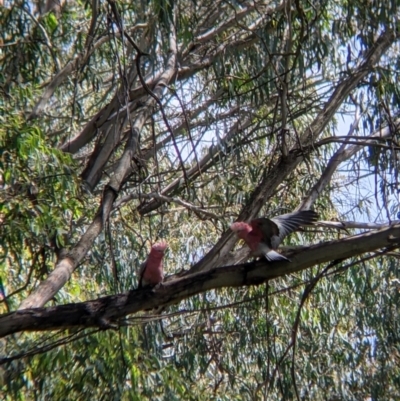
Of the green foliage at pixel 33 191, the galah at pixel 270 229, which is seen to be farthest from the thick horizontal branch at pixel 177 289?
the green foliage at pixel 33 191

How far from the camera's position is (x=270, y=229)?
4.00 meters

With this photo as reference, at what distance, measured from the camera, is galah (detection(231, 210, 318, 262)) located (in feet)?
12.9

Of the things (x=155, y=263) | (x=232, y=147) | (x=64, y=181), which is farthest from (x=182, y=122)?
(x=155, y=263)

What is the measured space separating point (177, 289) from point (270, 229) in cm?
66

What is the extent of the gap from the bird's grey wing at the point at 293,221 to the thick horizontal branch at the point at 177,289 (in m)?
0.54

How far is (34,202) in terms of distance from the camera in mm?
4785

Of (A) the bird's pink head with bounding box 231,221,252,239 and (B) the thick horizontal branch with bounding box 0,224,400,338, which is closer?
(B) the thick horizontal branch with bounding box 0,224,400,338

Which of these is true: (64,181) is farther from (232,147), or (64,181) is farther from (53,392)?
(232,147)

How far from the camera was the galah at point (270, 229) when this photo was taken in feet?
12.9

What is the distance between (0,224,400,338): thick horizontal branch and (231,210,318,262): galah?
440mm

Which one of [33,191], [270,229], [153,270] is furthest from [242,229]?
[33,191]

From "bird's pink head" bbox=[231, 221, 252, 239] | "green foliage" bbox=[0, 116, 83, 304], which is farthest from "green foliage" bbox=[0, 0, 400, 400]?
"bird's pink head" bbox=[231, 221, 252, 239]

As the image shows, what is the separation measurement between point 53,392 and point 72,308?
1153 mm

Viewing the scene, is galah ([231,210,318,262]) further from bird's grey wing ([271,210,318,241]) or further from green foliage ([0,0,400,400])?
green foliage ([0,0,400,400])
